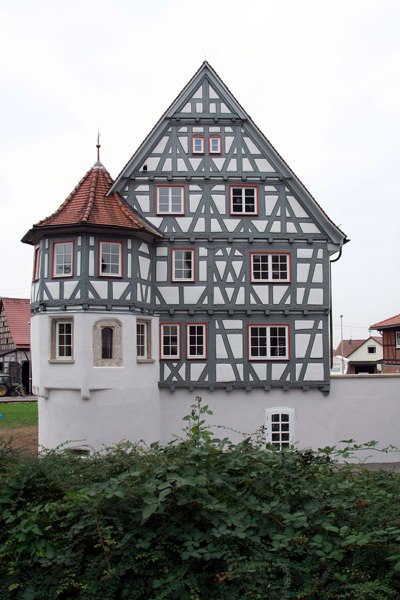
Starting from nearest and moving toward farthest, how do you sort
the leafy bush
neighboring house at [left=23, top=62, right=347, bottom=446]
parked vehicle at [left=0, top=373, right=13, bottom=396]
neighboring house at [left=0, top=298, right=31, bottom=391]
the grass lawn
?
1. the leafy bush
2. neighboring house at [left=23, top=62, right=347, bottom=446]
3. the grass lawn
4. parked vehicle at [left=0, top=373, right=13, bottom=396]
5. neighboring house at [left=0, top=298, right=31, bottom=391]

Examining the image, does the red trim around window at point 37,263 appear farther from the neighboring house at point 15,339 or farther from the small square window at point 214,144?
the neighboring house at point 15,339

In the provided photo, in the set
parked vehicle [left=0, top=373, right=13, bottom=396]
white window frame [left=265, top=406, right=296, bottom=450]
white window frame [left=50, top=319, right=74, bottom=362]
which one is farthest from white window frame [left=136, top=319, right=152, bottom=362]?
parked vehicle [left=0, top=373, right=13, bottom=396]

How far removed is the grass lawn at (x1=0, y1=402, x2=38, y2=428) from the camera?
89.8 ft

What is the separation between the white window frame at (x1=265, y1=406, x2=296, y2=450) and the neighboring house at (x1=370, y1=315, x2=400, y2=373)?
18515 millimetres

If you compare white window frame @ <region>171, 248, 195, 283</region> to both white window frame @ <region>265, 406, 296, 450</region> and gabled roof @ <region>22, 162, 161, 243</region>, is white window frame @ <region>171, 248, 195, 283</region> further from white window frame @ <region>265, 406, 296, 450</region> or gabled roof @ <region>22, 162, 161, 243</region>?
white window frame @ <region>265, 406, 296, 450</region>

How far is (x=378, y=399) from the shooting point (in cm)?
2022

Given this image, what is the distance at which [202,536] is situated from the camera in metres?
5.29

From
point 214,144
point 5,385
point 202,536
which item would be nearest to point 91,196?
point 214,144

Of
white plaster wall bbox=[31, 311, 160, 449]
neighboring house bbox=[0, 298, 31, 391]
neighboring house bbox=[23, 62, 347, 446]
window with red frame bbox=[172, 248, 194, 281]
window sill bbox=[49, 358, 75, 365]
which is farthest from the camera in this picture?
neighboring house bbox=[0, 298, 31, 391]

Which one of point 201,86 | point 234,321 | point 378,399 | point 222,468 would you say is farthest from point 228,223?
point 222,468

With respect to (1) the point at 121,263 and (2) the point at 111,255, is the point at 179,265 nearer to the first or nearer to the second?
Result: (1) the point at 121,263

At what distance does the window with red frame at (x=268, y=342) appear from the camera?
19703mm

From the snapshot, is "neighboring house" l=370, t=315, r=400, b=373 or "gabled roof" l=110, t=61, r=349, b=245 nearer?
"gabled roof" l=110, t=61, r=349, b=245

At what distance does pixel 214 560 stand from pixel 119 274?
1340cm
